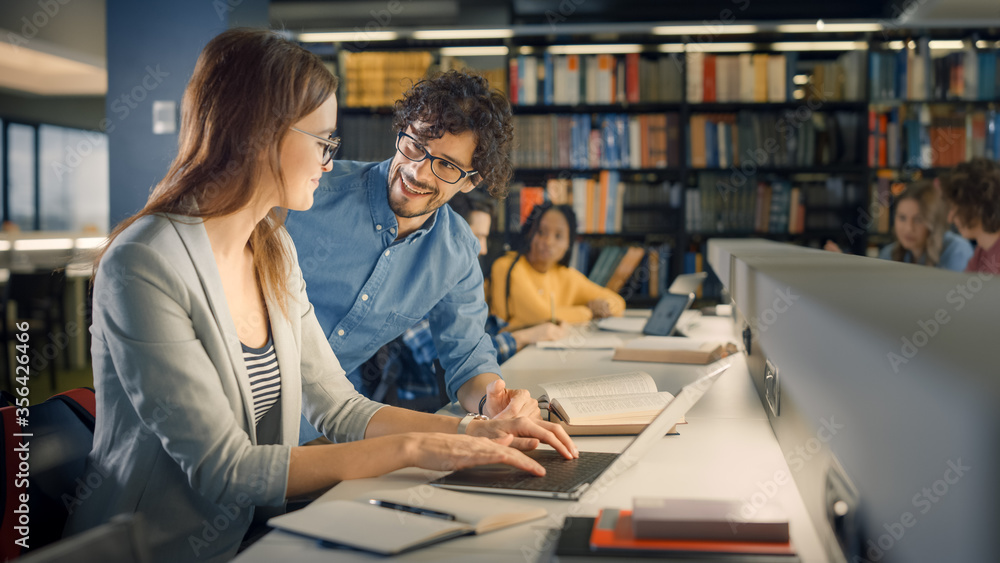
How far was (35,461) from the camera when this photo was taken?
3.43 ft

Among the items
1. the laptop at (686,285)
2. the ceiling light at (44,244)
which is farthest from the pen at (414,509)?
the ceiling light at (44,244)

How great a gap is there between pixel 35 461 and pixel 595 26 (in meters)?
3.86

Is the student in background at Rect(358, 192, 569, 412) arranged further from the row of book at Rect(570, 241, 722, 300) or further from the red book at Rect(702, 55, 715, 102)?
the red book at Rect(702, 55, 715, 102)

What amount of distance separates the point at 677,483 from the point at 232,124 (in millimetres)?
917

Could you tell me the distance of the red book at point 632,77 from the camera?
14.1 ft

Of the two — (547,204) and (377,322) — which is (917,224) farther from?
(377,322)

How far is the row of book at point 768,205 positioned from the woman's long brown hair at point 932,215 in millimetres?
588

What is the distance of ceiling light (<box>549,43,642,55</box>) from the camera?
→ 438 centimetres

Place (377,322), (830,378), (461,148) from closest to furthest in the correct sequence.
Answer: (830,378) → (461,148) → (377,322)

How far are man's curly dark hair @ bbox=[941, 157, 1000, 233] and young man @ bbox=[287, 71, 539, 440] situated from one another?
2.53m

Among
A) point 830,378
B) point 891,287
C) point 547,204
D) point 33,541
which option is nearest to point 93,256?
point 33,541

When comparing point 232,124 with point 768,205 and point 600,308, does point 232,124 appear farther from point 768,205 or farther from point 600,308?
point 768,205

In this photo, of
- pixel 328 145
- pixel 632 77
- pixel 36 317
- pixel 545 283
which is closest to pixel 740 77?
pixel 632 77

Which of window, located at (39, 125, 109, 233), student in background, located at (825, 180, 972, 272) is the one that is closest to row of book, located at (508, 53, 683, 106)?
student in background, located at (825, 180, 972, 272)
